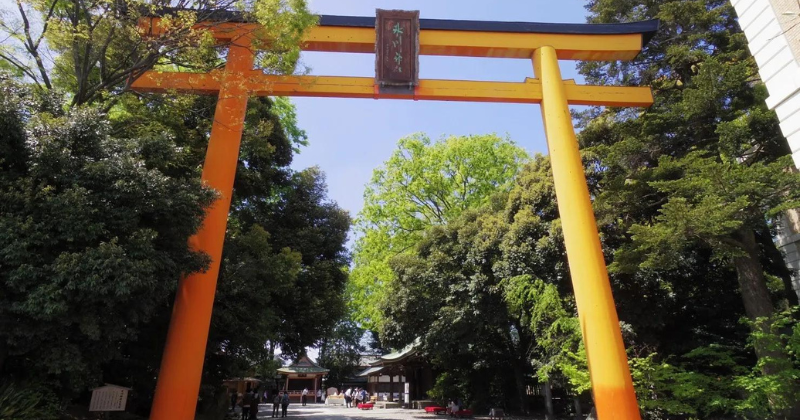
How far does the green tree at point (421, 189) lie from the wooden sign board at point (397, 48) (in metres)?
11.7

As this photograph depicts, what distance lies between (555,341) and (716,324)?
4.47 m

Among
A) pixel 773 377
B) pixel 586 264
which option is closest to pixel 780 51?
pixel 586 264

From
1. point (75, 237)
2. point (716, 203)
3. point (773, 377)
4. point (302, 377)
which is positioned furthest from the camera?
point (302, 377)

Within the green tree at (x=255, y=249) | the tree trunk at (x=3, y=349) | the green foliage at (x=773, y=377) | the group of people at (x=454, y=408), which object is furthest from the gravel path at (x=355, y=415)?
the tree trunk at (x=3, y=349)

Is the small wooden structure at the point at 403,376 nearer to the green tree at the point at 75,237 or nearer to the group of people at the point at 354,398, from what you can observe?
the group of people at the point at 354,398

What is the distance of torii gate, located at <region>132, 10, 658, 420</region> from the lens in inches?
286

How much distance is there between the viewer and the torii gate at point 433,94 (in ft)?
23.8

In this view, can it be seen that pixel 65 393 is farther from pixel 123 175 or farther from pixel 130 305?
pixel 123 175

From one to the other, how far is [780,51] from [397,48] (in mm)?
6518

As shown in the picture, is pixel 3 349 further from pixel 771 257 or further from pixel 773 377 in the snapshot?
pixel 771 257

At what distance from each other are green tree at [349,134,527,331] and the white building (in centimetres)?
1306

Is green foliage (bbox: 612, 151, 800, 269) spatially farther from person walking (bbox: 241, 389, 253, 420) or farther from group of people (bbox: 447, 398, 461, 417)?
person walking (bbox: 241, 389, 253, 420)

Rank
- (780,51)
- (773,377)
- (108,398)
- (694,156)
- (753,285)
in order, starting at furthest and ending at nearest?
(753,285) < (694,156) < (773,377) < (780,51) < (108,398)

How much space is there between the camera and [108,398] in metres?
7.14
